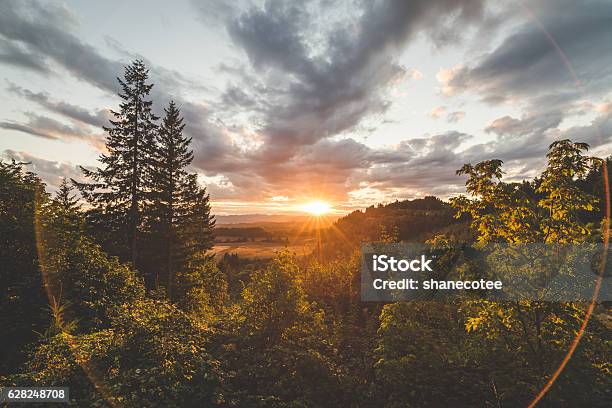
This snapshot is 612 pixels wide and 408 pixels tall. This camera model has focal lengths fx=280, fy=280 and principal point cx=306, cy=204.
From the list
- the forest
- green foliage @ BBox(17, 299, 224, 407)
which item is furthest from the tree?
green foliage @ BBox(17, 299, 224, 407)

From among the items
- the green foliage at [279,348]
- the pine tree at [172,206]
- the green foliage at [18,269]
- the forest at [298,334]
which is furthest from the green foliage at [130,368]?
the pine tree at [172,206]

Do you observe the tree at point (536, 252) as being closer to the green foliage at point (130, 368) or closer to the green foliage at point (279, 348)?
the green foliage at point (279, 348)

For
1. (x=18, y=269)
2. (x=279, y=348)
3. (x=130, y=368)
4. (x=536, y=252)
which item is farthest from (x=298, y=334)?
(x=18, y=269)

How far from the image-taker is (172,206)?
21750 millimetres

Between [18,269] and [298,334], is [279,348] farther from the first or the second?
[18,269]

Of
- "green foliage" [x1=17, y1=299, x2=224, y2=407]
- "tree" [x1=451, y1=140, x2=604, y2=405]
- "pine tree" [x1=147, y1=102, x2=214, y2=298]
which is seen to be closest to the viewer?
"tree" [x1=451, y1=140, x2=604, y2=405]

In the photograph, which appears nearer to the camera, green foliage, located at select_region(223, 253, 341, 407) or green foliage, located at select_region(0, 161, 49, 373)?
green foliage, located at select_region(223, 253, 341, 407)

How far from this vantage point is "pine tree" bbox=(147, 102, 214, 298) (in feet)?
69.5

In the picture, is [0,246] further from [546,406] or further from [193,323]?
[546,406]

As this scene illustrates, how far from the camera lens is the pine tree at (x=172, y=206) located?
21188 millimetres

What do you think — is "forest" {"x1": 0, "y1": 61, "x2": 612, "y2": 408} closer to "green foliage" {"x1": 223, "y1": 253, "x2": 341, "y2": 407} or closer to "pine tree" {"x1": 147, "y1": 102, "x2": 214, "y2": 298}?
"green foliage" {"x1": 223, "y1": 253, "x2": 341, "y2": 407}

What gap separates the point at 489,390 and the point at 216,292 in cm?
2854

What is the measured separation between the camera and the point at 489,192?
20.4 ft

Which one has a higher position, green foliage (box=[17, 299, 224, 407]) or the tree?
the tree
